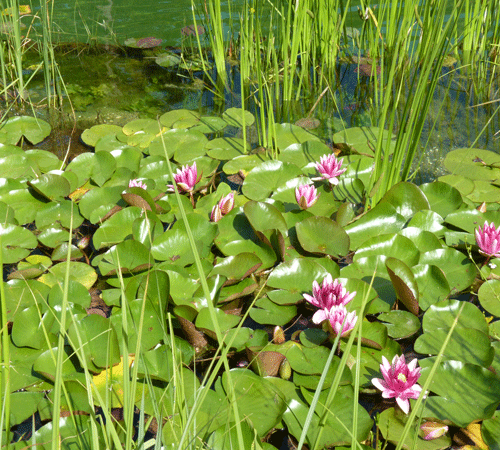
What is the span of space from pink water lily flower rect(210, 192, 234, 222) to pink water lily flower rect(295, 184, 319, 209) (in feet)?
0.97

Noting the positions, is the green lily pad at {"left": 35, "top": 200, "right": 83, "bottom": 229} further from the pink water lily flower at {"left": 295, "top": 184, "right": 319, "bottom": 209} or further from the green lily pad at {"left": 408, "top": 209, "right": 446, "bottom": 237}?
the green lily pad at {"left": 408, "top": 209, "right": 446, "bottom": 237}

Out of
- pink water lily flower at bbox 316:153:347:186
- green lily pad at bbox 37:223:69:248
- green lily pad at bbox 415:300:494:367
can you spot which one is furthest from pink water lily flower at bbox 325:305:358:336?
green lily pad at bbox 37:223:69:248

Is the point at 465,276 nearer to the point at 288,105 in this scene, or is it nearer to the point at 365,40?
the point at 288,105

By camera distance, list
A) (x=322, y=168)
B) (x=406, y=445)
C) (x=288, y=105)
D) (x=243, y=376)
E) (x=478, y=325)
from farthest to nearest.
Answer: (x=288, y=105), (x=322, y=168), (x=478, y=325), (x=243, y=376), (x=406, y=445)

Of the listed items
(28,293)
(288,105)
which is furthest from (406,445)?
(288,105)

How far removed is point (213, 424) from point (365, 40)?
133 inches

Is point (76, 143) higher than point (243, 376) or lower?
higher

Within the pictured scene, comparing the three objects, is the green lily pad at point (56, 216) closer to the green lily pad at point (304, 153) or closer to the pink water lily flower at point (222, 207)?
the pink water lily flower at point (222, 207)

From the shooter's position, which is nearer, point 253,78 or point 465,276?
point 465,276

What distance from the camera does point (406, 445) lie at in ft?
3.96

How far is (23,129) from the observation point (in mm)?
2828

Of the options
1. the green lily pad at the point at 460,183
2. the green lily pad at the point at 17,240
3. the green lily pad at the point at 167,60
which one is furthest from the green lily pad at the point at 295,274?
the green lily pad at the point at 167,60

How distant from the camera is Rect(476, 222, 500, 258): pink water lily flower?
167 cm

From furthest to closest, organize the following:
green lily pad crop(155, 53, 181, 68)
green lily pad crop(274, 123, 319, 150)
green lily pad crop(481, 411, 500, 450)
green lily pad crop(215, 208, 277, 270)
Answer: green lily pad crop(155, 53, 181, 68) < green lily pad crop(274, 123, 319, 150) < green lily pad crop(215, 208, 277, 270) < green lily pad crop(481, 411, 500, 450)
